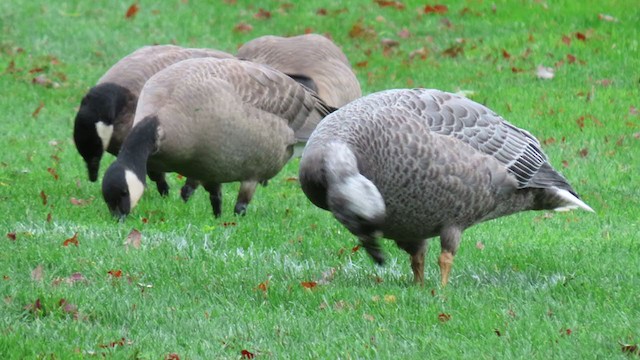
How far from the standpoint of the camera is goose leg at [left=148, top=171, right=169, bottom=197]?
1144 centimetres

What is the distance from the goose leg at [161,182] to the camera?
11.4 m

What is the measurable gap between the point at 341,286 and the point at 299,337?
120 cm

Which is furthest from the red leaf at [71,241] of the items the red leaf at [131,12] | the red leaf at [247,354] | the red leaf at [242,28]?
the red leaf at [131,12]

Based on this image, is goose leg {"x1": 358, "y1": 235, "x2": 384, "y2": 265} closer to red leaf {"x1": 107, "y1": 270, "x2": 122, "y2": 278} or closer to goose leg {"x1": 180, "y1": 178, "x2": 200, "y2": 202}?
red leaf {"x1": 107, "y1": 270, "x2": 122, "y2": 278}

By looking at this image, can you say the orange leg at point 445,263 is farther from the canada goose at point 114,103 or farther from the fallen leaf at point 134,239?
the canada goose at point 114,103

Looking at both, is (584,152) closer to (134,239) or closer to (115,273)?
(134,239)

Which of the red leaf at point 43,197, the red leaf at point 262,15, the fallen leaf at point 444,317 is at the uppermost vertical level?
the fallen leaf at point 444,317

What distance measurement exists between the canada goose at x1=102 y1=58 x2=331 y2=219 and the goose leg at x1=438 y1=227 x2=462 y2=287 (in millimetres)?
2748

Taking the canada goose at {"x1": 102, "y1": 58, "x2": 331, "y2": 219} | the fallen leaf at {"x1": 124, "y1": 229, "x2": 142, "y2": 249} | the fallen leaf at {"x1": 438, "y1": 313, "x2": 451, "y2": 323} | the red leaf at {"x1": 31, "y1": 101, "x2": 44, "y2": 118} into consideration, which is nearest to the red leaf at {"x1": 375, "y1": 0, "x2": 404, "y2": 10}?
the red leaf at {"x1": 31, "y1": 101, "x2": 44, "y2": 118}

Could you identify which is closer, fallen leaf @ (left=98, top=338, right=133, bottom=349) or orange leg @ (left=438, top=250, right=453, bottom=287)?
fallen leaf @ (left=98, top=338, right=133, bottom=349)

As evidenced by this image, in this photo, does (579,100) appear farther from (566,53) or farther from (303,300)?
(303,300)

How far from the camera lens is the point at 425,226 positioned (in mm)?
7203

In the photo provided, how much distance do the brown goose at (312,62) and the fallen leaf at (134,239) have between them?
291cm

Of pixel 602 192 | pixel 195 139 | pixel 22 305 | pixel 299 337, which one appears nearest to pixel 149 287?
pixel 22 305
